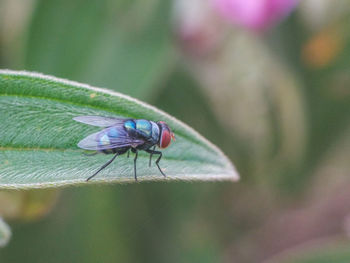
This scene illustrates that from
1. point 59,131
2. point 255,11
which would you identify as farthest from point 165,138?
point 255,11

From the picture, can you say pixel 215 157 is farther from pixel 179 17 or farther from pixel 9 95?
pixel 179 17

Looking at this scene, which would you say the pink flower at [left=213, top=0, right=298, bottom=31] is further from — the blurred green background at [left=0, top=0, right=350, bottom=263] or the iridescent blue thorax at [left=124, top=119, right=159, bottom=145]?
the iridescent blue thorax at [left=124, top=119, right=159, bottom=145]

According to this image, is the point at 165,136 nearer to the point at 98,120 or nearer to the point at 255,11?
the point at 98,120

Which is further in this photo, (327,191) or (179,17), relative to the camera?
(327,191)

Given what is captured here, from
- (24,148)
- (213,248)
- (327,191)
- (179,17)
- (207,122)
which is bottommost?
(213,248)

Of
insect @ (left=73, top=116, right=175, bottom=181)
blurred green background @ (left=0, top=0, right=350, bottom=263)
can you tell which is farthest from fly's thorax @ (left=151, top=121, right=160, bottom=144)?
blurred green background @ (left=0, top=0, right=350, bottom=263)

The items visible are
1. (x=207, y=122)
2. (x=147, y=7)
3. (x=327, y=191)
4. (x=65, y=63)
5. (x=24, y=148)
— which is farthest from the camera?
(x=327, y=191)

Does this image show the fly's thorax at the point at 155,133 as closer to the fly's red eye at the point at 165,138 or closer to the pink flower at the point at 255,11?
the fly's red eye at the point at 165,138

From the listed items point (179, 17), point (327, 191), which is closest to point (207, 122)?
point (179, 17)

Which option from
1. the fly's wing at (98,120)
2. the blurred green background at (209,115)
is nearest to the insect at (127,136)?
the fly's wing at (98,120)
